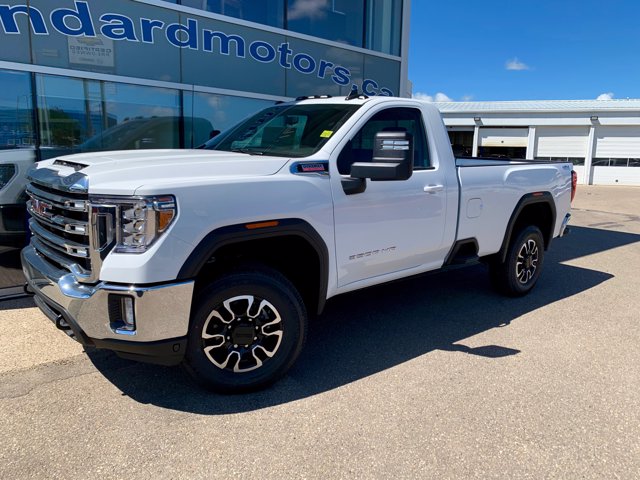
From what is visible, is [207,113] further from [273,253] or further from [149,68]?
[273,253]

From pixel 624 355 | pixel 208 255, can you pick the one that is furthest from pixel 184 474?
pixel 624 355

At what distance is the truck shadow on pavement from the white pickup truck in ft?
0.72

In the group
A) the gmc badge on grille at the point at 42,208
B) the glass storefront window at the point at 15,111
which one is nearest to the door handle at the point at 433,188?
the gmc badge on grille at the point at 42,208

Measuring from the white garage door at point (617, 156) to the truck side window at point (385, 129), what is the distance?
1153 inches

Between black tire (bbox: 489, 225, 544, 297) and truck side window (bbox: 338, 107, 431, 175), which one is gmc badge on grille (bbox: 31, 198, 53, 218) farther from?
black tire (bbox: 489, 225, 544, 297)

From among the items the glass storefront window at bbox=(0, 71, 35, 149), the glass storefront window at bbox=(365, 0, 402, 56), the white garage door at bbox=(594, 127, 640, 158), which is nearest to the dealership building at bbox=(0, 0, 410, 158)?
the glass storefront window at bbox=(0, 71, 35, 149)

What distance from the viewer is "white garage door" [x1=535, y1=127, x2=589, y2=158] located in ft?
96.6

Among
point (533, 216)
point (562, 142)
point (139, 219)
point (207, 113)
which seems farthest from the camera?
point (562, 142)

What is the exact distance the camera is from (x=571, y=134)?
29.7 meters

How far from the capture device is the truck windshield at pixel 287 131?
379 centimetres

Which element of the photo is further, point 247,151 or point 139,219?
point 247,151

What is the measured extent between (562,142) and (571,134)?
0.64 metres

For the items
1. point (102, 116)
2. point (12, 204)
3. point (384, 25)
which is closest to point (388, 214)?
point (12, 204)

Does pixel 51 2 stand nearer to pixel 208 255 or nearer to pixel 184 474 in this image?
pixel 208 255
